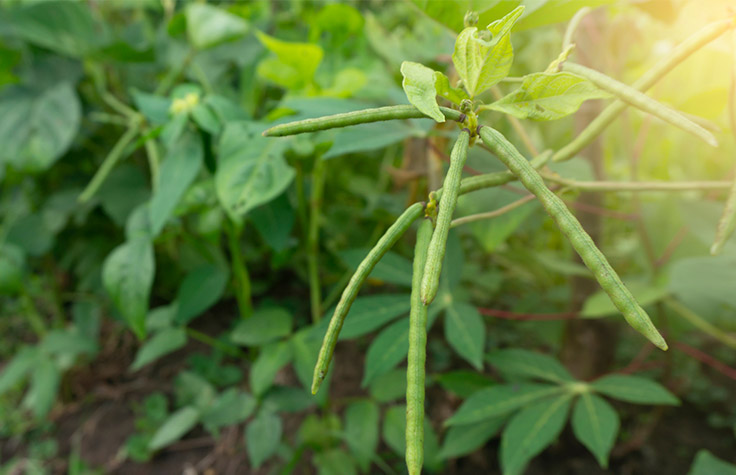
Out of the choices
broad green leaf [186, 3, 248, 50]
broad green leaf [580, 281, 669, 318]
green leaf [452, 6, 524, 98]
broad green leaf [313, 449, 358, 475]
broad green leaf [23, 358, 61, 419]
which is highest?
broad green leaf [186, 3, 248, 50]

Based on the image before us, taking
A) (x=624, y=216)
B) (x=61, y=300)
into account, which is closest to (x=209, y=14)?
(x=624, y=216)

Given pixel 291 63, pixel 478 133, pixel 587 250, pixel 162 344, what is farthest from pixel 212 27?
pixel 587 250

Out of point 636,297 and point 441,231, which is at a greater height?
point 441,231

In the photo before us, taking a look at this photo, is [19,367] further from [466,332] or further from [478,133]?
[478,133]

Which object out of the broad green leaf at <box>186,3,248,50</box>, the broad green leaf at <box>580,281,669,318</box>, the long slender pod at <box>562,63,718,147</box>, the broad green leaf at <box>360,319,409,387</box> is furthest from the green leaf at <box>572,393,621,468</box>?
the broad green leaf at <box>186,3,248,50</box>

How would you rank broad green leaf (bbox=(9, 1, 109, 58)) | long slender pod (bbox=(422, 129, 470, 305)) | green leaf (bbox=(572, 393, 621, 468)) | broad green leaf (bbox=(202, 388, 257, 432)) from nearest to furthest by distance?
1. long slender pod (bbox=(422, 129, 470, 305))
2. green leaf (bbox=(572, 393, 621, 468))
3. broad green leaf (bbox=(202, 388, 257, 432))
4. broad green leaf (bbox=(9, 1, 109, 58))

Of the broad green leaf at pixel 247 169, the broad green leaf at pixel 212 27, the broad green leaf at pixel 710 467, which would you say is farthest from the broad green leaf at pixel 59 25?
the broad green leaf at pixel 710 467

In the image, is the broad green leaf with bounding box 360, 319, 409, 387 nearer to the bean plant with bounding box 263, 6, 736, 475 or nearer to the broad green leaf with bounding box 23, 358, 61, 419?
the bean plant with bounding box 263, 6, 736, 475
